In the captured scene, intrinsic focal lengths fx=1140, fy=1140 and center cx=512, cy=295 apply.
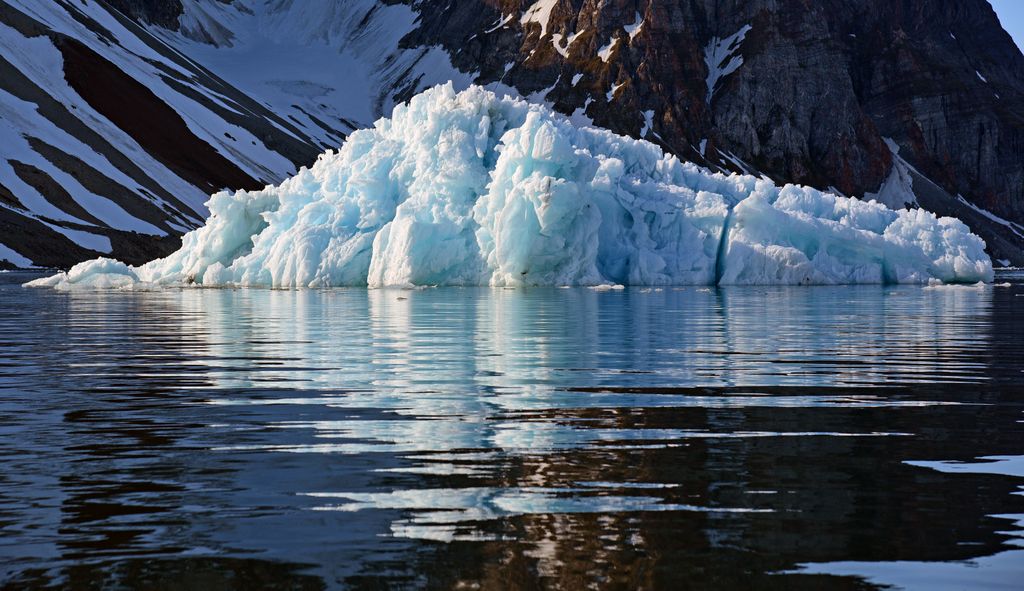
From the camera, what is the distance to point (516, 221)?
3881 cm

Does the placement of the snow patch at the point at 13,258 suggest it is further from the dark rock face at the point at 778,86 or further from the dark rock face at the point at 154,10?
the dark rock face at the point at 154,10

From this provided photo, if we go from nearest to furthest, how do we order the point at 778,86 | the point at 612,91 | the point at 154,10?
the point at 612,91 → the point at 778,86 → the point at 154,10

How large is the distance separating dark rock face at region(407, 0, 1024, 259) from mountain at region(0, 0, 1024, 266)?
0.31m

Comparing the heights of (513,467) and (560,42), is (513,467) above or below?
below

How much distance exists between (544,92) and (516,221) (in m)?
117

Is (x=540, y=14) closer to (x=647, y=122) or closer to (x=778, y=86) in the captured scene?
(x=647, y=122)

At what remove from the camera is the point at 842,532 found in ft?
19.9

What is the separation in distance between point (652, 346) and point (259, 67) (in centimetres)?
17908

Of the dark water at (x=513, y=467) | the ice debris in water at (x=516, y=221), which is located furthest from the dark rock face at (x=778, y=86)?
the dark water at (x=513, y=467)

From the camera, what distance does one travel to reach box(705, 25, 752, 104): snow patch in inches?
6230

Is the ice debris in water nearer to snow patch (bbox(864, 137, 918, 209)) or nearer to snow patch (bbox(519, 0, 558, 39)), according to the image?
snow patch (bbox(864, 137, 918, 209))

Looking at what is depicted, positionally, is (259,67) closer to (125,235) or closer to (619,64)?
(619,64)

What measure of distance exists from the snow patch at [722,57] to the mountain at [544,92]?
0.40 metres

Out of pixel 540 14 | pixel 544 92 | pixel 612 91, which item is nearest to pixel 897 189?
pixel 612 91
